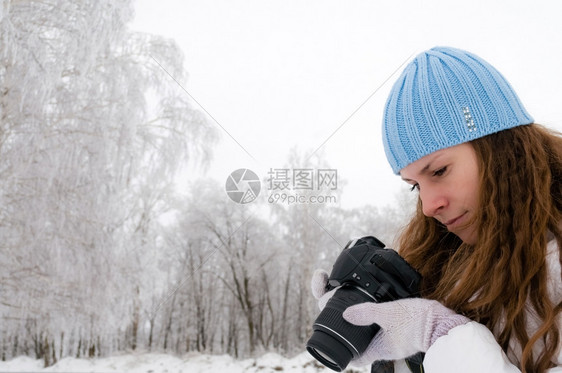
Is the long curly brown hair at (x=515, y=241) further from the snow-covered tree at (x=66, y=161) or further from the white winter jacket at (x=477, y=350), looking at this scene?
the snow-covered tree at (x=66, y=161)

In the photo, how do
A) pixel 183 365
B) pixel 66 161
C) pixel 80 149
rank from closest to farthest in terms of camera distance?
1. pixel 66 161
2. pixel 80 149
3. pixel 183 365

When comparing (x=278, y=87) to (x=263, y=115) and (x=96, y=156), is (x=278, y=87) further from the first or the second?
(x=96, y=156)

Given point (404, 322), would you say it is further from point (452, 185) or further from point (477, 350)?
point (452, 185)

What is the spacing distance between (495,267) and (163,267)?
9.47 metres

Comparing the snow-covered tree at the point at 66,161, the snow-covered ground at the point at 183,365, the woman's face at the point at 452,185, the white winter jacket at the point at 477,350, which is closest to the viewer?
the white winter jacket at the point at 477,350

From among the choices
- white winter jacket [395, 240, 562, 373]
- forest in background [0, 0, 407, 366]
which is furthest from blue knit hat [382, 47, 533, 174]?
forest in background [0, 0, 407, 366]

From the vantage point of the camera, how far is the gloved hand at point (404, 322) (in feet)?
2.18

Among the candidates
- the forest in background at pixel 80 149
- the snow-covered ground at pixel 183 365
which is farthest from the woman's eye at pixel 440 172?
the snow-covered ground at pixel 183 365

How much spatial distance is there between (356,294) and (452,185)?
253mm

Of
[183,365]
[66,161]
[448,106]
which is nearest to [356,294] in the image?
[448,106]

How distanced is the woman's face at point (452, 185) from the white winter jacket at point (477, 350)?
14 centimetres

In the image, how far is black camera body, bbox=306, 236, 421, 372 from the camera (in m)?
0.74

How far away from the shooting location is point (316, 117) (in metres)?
10.0

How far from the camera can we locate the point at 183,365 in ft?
20.9
